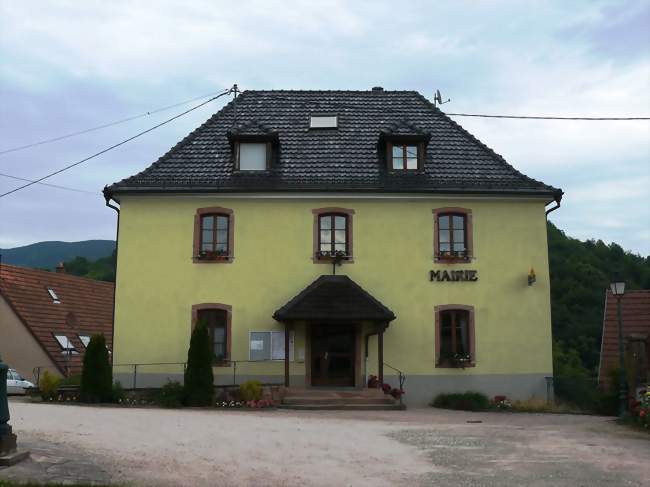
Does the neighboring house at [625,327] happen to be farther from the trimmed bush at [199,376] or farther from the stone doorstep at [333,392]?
the trimmed bush at [199,376]

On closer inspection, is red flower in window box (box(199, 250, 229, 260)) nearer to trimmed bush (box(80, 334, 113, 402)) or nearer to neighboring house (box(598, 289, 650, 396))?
trimmed bush (box(80, 334, 113, 402))

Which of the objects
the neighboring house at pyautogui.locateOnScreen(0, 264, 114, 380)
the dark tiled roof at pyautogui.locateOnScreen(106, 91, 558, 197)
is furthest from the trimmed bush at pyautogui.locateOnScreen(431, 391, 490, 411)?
the neighboring house at pyautogui.locateOnScreen(0, 264, 114, 380)

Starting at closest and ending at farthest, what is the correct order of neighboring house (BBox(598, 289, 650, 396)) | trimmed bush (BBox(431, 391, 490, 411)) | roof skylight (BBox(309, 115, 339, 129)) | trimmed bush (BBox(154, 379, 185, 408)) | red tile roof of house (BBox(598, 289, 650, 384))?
trimmed bush (BBox(154, 379, 185, 408)) < trimmed bush (BBox(431, 391, 490, 411)) < neighboring house (BBox(598, 289, 650, 396)) < roof skylight (BBox(309, 115, 339, 129)) < red tile roof of house (BBox(598, 289, 650, 384))

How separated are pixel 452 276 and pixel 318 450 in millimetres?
11819

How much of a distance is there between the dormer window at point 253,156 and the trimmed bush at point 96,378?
23.5ft

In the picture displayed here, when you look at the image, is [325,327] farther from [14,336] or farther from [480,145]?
[14,336]

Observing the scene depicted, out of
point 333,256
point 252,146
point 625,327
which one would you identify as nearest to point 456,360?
point 333,256

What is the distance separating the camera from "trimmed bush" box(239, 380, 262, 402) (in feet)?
62.3

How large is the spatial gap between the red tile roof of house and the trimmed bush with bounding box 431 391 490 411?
591 cm

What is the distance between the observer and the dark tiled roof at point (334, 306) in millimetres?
19922

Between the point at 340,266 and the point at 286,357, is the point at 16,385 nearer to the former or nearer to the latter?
the point at 286,357

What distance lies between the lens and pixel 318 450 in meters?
10.9

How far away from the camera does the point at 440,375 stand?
21469 mm

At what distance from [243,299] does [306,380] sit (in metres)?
3.04
